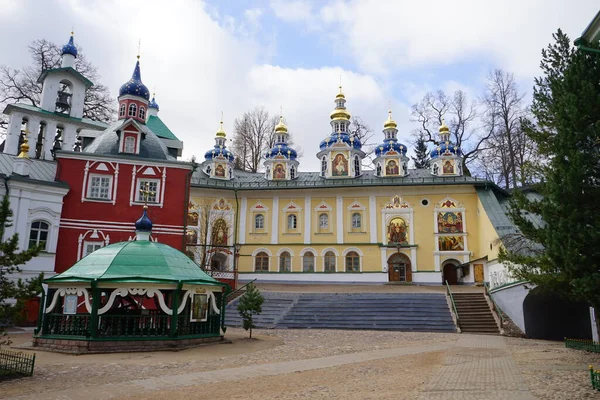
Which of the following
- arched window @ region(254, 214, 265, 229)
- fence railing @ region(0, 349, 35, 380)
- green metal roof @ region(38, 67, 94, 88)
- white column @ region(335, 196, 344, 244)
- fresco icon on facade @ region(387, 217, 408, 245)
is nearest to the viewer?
fence railing @ region(0, 349, 35, 380)

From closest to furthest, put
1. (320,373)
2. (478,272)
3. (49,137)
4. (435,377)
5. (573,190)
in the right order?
1. (435,377)
2. (320,373)
3. (573,190)
4. (49,137)
5. (478,272)

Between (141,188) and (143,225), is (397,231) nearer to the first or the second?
(141,188)

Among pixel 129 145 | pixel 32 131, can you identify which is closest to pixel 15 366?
pixel 129 145

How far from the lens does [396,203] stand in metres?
35.2

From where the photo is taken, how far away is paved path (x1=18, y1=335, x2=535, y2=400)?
7.90m

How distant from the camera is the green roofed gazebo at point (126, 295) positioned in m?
13.7

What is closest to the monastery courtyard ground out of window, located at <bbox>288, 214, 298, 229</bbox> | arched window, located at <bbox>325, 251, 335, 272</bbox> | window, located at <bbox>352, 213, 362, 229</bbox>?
arched window, located at <bbox>325, 251, 335, 272</bbox>

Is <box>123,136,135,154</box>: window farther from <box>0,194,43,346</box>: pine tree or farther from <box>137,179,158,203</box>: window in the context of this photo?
<box>0,194,43,346</box>: pine tree

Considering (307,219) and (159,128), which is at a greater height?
(159,128)

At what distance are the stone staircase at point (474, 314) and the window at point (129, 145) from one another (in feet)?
62.0

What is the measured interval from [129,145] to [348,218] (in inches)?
660

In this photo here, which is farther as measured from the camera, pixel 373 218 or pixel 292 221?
pixel 292 221

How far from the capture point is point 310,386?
28.6ft

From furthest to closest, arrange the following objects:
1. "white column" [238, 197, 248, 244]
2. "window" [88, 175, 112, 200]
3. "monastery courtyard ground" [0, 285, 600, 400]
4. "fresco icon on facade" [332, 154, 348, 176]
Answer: "fresco icon on facade" [332, 154, 348, 176]
"white column" [238, 197, 248, 244]
"window" [88, 175, 112, 200]
"monastery courtyard ground" [0, 285, 600, 400]
